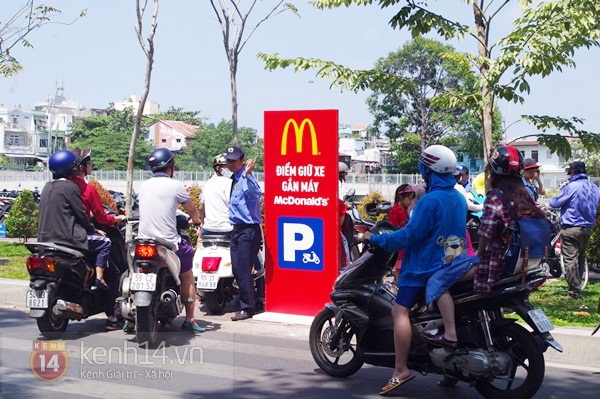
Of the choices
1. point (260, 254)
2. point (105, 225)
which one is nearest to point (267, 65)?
point (260, 254)

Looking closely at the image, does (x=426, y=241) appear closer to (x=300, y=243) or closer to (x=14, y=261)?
(x=300, y=243)

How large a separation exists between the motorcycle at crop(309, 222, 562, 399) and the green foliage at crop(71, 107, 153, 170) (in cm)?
6294

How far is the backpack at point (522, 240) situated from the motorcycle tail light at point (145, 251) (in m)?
3.47

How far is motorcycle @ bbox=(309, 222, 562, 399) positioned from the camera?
5.89 meters

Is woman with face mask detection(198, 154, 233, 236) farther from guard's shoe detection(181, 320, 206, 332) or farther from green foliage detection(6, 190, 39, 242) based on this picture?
Result: green foliage detection(6, 190, 39, 242)

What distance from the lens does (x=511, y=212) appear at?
20.1 ft

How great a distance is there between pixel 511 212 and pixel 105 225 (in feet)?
15.3

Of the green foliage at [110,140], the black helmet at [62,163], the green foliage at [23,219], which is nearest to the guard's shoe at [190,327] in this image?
the black helmet at [62,163]

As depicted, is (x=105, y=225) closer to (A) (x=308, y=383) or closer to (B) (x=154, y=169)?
(B) (x=154, y=169)

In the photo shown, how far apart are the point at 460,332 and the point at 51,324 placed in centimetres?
442

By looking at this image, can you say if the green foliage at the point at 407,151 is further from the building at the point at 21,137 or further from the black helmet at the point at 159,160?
the building at the point at 21,137

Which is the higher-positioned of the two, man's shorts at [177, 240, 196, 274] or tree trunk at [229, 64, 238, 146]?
tree trunk at [229, 64, 238, 146]

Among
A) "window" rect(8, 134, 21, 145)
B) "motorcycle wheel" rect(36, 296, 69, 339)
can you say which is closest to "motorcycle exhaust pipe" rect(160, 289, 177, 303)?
"motorcycle wheel" rect(36, 296, 69, 339)

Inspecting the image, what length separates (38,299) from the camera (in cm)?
801
